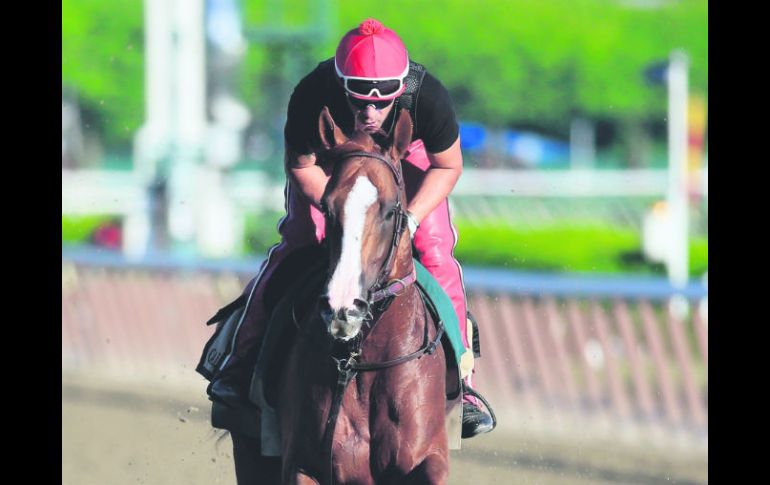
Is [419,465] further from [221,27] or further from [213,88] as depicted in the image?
[213,88]

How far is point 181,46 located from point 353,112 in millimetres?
9061

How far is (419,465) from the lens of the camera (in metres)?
4.12

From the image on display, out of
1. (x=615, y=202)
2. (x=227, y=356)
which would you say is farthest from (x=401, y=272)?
(x=615, y=202)

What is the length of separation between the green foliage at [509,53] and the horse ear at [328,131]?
87.4ft

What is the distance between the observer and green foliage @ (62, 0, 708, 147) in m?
32.2

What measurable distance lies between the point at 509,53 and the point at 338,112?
101ft

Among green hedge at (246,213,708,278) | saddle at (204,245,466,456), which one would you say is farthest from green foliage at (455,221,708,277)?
saddle at (204,245,466,456)

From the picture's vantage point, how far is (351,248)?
3.70 meters

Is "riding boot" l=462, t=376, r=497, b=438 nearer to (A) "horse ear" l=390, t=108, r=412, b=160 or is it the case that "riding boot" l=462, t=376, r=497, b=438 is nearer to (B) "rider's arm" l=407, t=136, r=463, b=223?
(B) "rider's arm" l=407, t=136, r=463, b=223

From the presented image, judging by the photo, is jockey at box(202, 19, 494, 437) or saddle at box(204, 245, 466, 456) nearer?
jockey at box(202, 19, 494, 437)

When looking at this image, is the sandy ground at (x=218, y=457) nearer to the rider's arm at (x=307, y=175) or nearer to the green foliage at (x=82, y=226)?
the rider's arm at (x=307, y=175)

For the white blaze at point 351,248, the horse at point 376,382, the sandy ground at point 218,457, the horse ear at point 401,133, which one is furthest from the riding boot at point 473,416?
the sandy ground at point 218,457

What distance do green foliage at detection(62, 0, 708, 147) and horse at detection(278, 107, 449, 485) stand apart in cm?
2659

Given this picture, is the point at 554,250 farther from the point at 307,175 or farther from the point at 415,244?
the point at 307,175
